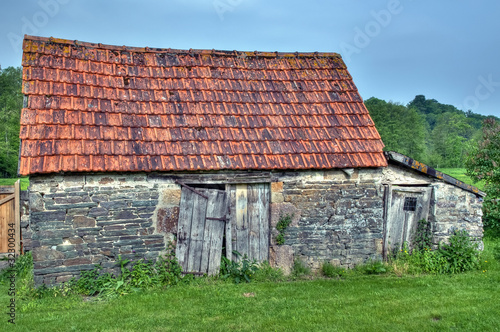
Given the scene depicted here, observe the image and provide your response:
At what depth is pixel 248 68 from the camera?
9320 millimetres

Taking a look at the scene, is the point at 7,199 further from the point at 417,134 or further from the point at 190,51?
the point at 417,134

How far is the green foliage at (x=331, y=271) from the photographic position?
7660mm

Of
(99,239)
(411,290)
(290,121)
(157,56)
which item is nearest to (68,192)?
(99,239)

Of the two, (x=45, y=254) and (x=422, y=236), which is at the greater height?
(x=422, y=236)

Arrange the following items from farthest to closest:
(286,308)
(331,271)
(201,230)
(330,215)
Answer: (330,215) → (331,271) → (201,230) → (286,308)

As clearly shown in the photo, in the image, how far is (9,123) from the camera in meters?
29.7

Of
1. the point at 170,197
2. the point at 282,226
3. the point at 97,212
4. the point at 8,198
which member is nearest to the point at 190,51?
the point at 170,197

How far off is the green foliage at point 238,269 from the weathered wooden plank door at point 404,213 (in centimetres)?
293

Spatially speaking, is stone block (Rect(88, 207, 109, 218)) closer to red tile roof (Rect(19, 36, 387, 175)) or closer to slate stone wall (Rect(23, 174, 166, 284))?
slate stone wall (Rect(23, 174, 166, 284))

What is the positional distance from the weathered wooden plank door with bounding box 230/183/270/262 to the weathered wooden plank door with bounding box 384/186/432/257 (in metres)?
2.65

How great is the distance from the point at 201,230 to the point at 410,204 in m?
4.47

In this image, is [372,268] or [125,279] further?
[372,268]

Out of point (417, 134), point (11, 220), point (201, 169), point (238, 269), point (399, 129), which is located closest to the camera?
point (201, 169)

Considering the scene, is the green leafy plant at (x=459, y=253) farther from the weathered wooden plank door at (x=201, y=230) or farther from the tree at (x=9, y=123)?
the tree at (x=9, y=123)
